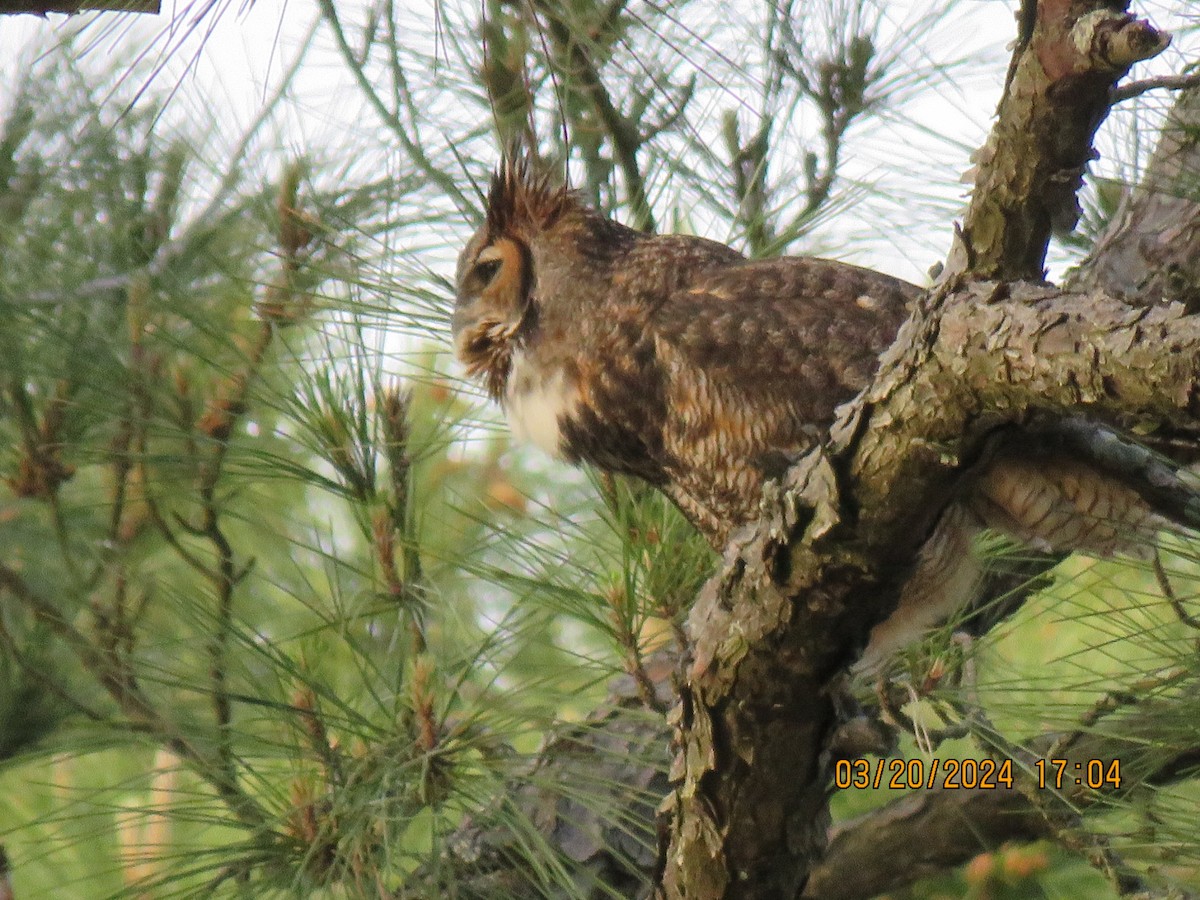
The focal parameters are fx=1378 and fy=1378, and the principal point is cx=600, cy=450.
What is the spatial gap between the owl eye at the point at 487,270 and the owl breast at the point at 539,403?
0.39 ft

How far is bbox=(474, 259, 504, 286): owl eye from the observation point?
1665 mm

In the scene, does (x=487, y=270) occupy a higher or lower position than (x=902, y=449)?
higher

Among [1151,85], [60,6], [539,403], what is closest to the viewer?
[1151,85]

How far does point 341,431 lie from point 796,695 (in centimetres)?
64

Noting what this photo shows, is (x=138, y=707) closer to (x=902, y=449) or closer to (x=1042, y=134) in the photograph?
(x=902, y=449)

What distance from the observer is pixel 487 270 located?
168 cm

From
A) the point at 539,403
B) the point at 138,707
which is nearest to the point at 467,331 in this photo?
the point at 539,403

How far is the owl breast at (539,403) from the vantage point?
1505 millimetres

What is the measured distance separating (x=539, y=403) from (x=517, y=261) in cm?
20

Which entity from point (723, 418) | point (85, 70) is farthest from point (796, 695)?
point (85, 70)

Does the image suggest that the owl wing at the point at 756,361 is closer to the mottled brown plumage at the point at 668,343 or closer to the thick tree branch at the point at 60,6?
the mottled brown plumage at the point at 668,343
